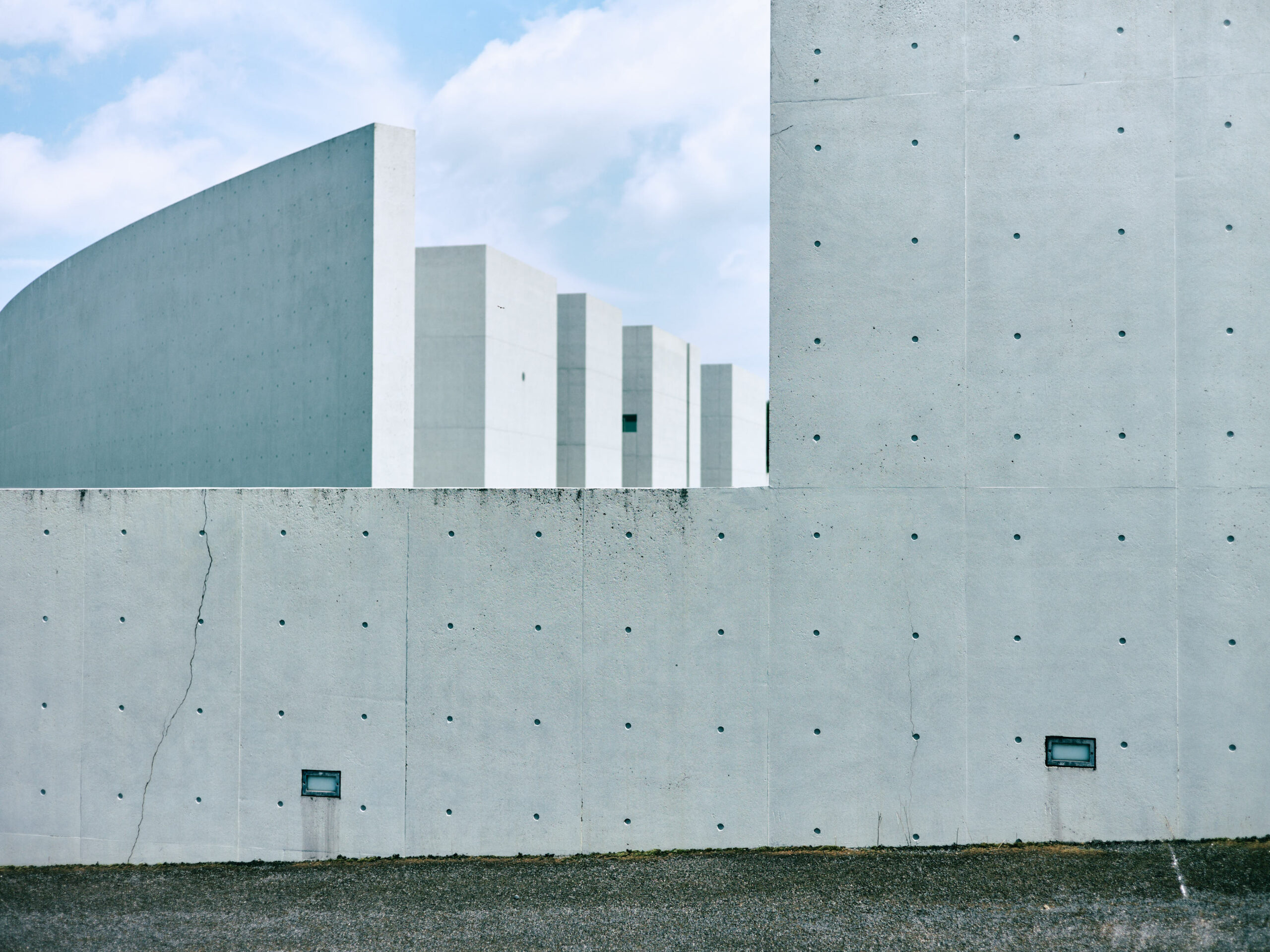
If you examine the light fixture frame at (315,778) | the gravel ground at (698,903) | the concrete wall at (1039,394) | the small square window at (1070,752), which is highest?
the concrete wall at (1039,394)

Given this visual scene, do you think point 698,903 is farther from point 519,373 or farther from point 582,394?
point 582,394

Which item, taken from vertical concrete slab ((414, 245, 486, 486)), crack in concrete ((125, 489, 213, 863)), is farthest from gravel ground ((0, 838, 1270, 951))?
vertical concrete slab ((414, 245, 486, 486))

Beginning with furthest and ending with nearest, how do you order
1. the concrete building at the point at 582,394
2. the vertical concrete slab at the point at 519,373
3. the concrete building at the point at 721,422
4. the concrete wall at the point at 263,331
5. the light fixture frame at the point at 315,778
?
the concrete building at the point at 721,422, the concrete building at the point at 582,394, the vertical concrete slab at the point at 519,373, the concrete wall at the point at 263,331, the light fixture frame at the point at 315,778

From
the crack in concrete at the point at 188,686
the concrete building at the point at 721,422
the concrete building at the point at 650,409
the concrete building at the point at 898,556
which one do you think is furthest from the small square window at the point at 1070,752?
the concrete building at the point at 721,422

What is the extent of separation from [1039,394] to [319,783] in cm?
586

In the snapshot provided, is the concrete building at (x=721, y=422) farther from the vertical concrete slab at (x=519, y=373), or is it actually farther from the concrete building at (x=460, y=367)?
the concrete building at (x=460, y=367)

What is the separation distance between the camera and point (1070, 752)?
606 centimetres

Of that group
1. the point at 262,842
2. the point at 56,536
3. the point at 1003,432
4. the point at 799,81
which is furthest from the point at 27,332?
the point at 1003,432

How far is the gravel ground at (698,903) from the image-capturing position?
16.5 ft

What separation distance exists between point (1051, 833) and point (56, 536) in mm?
7687

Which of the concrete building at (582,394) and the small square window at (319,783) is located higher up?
the concrete building at (582,394)

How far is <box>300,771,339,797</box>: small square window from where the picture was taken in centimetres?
661

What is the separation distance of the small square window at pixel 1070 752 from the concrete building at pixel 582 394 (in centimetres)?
1313

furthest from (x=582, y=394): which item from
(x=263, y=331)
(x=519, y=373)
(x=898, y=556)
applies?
(x=898, y=556)
